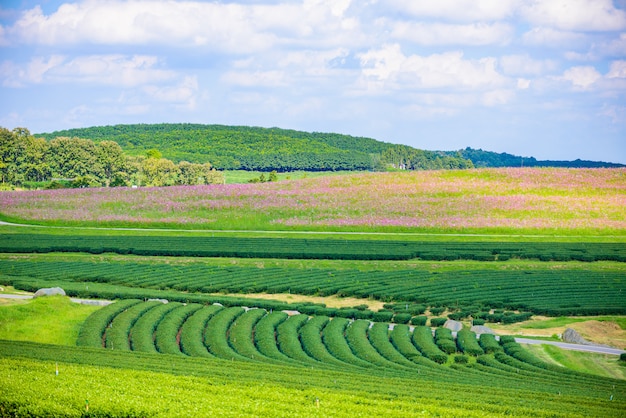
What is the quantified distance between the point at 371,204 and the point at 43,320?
55143mm

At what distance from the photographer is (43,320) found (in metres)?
40.3

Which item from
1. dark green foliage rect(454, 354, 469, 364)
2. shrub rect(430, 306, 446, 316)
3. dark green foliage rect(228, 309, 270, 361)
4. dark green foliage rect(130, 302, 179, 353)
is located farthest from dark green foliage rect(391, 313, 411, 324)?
dark green foliage rect(130, 302, 179, 353)

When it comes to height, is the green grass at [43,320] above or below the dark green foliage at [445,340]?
above

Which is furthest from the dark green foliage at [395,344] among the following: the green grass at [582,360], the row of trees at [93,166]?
the row of trees at [93,166]

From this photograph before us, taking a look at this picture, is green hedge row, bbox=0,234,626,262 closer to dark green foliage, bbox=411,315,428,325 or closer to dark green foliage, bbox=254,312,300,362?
dark green foliage, bbox=411,315,428,325

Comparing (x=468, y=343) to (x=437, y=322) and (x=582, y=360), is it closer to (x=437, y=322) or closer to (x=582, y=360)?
(x=437, y=322)

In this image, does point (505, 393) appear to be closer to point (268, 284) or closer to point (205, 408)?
point (205, 408)

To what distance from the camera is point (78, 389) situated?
2273 centimetres

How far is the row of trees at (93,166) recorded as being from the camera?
432 ft

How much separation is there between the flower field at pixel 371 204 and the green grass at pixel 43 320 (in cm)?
4138

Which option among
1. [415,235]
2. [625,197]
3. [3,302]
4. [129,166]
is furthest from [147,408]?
[129,166]

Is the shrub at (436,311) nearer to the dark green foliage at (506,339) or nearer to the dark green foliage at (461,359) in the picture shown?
the dark green foliage at (506,339)

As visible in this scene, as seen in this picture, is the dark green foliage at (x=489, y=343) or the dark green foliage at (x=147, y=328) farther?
the dark green foliage at (x=489, y=343)

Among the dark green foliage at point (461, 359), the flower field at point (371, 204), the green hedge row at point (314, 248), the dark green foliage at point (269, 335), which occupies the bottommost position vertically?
the dark green foliage at point (461, 359)
